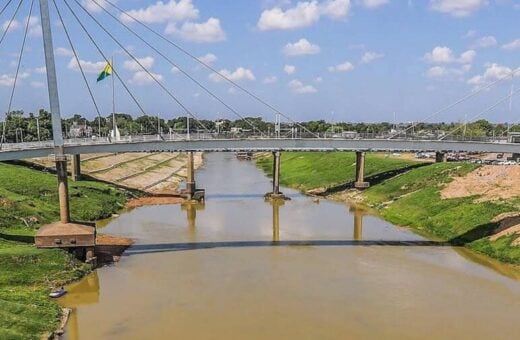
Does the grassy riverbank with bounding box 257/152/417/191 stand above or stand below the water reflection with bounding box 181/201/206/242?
above

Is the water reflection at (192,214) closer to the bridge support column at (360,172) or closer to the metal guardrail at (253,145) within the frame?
the metal guardrail at (253,145)

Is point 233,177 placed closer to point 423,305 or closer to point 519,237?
point 519,237

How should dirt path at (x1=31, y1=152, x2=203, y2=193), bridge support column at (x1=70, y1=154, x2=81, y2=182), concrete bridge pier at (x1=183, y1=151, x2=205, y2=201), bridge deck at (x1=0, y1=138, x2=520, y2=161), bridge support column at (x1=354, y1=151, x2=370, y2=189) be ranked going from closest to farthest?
1. bridge deck at (x1=0, y1=138, x2=520, y2=161)
2. concrete bridge pier at (x1=183, y1=151, x2=205, y2=201)
3. bridge support column at (x1=70, y1=154, x2=81, y2=182)
4. bridge support column at (x1=354, y1=151, x2=370, y2=189)
5. dirt path at (x1=31, y1=152, x2=203, y2=193)

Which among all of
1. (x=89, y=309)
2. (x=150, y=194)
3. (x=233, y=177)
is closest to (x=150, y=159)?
(x=233, y=177)

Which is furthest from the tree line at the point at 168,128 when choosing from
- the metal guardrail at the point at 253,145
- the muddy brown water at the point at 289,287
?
the muddy brown water at the point at 289,287

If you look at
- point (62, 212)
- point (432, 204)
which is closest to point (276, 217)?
point (432, 204)

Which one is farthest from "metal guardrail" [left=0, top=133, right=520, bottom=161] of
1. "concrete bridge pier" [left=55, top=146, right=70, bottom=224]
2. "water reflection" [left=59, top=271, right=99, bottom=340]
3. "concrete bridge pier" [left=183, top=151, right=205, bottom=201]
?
"water reflection" [left=59, top=271, right=99, bottom=340]

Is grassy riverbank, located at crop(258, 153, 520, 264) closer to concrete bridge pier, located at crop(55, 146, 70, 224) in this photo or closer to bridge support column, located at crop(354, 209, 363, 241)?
bridge support column, located at crop(354, 209, 363, 241)
